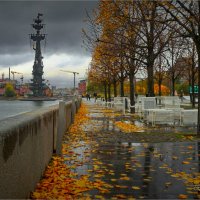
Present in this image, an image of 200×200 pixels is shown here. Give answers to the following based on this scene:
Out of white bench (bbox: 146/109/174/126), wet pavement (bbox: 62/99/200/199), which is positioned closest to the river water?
wet pavement (bbox: 62/99/200/199)

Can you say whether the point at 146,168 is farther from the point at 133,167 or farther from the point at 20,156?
the point at 20,156

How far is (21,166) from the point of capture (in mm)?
5133

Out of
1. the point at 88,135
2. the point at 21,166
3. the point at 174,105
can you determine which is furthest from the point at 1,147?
the point at 174,105

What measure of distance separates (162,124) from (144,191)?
1328 centimetres

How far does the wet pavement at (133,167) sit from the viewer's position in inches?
246

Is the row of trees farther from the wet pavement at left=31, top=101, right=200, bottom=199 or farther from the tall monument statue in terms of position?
the tall monument statue

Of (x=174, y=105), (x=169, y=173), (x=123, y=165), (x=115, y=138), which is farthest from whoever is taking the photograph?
(x=174, y=105)

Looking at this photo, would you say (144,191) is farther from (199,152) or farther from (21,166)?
(199,152)

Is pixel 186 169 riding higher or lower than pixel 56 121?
lower

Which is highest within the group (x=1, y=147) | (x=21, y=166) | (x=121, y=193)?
(x=1, y=147)

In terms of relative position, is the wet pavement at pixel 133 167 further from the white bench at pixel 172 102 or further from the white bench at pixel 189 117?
the white bench at pixel 172 102

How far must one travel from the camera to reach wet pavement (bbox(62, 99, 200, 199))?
248 inches

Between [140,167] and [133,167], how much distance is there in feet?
0.47

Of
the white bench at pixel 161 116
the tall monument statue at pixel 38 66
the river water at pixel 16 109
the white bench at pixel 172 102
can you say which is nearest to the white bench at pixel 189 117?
the white bench at pixel 161 116
